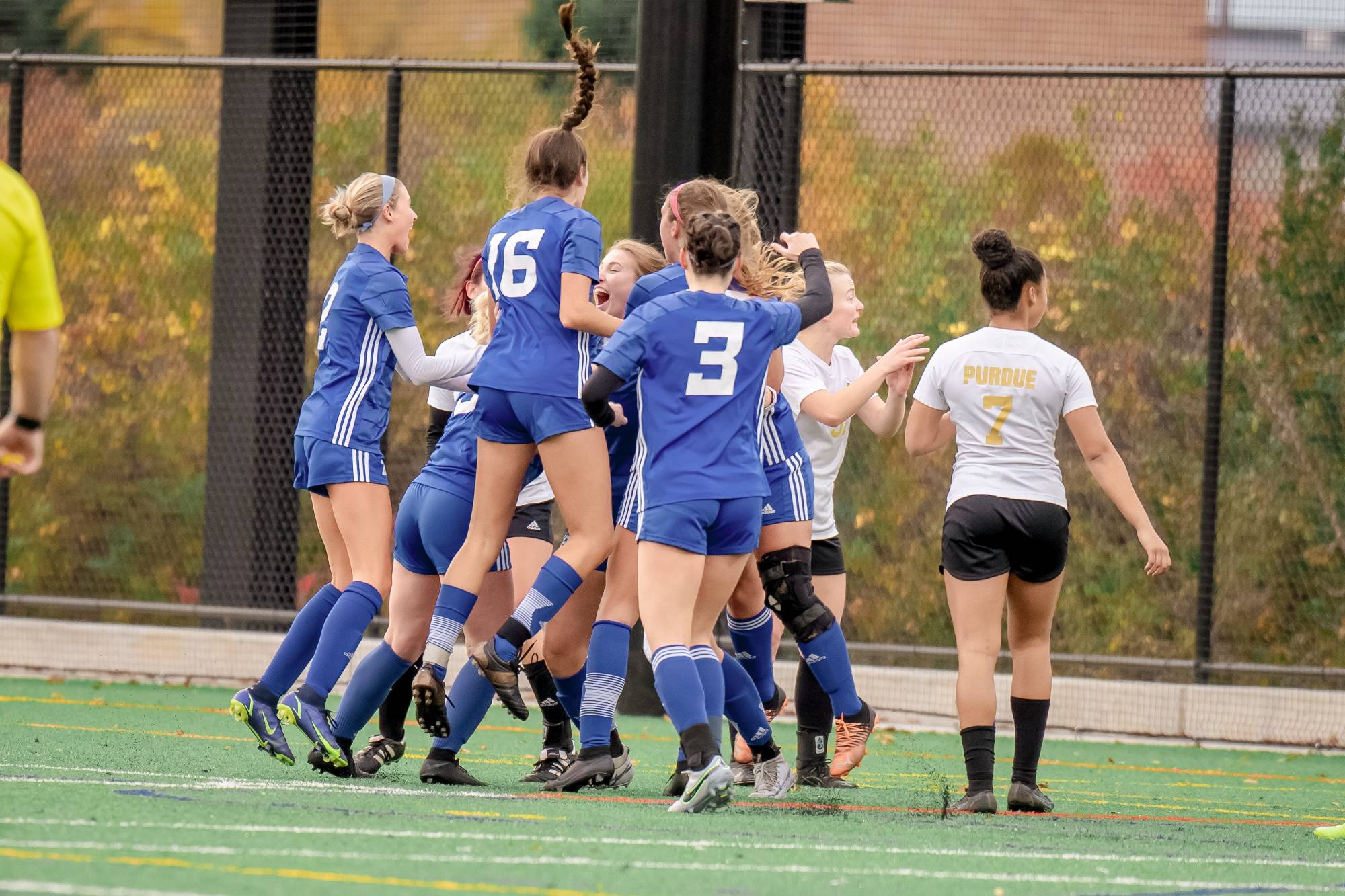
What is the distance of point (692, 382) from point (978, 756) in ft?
5.14

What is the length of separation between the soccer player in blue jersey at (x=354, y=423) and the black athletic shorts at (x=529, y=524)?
0.65m

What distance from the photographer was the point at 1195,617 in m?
9.34

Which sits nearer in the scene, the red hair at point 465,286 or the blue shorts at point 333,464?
the blue shorts at point 333,464

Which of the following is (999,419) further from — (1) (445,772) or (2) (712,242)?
(1) (445,772)

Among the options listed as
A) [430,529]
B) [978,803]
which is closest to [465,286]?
[430,529]

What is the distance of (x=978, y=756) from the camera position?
221 inches

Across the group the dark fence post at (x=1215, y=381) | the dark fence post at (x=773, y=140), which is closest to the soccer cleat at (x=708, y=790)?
the dark fence post at (x=1215, y=381)

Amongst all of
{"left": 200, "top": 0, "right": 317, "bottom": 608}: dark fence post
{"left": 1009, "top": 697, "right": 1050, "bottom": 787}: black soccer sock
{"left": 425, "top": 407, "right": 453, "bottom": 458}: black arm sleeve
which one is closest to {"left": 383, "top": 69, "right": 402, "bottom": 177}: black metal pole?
{"left": 200, "top": 0, "right": 317, "bottom": 608}: dark fence post

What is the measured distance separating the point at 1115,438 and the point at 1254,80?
202 centimetres

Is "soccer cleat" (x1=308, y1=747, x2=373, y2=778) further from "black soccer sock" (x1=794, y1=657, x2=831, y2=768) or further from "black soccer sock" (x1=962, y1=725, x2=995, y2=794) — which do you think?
"black soccer sock" (x1=962, y1=725, x2=995, y2=794)

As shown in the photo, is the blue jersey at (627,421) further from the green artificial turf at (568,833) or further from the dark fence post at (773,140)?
the dark fence post at (773,140)

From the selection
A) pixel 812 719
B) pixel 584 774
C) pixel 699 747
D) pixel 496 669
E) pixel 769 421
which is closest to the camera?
pixel 699 747

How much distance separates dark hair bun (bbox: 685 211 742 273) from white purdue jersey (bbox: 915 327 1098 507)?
0.92m

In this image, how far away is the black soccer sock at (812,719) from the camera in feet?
20.4
